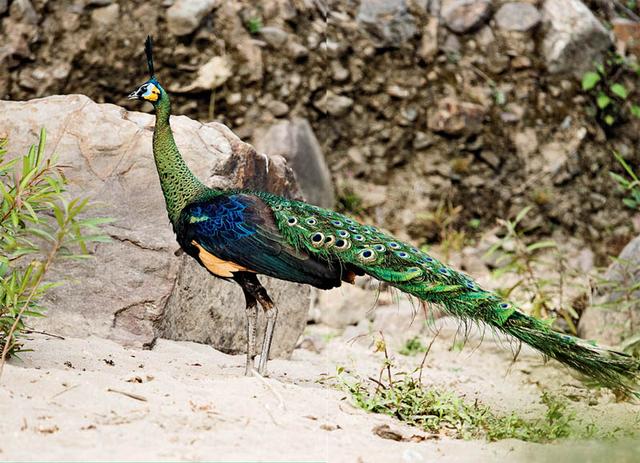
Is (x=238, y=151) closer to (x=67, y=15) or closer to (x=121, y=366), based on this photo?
(x=121, y=366)

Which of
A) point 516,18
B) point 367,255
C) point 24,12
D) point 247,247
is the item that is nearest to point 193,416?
point 247,247

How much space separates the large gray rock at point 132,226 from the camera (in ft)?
19.0

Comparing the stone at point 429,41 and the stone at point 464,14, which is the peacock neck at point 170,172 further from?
the stone at point 464,14

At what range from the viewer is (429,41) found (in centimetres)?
1038

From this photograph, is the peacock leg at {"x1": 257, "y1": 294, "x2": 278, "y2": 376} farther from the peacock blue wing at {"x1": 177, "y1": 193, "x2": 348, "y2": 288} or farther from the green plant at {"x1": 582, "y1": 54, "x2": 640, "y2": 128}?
the green plant at {"x1": 582, "y1": 54, "x2": 640, "y2": 128}

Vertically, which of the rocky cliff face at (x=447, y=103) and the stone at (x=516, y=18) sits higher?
the stone at (x=516, y=18)

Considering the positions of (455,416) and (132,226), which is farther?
(132,226)

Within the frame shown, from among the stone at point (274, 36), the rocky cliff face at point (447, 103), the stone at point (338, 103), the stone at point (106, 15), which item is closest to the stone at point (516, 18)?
the rocky cliff face at point (447, 103)

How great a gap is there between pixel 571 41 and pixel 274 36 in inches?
132

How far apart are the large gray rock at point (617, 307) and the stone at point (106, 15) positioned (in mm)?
5450

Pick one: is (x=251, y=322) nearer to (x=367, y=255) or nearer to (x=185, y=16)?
(x=367, y=255)

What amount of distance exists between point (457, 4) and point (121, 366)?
6.75m

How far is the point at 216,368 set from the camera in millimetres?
5535

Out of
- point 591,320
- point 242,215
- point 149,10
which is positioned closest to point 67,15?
point 149,10
